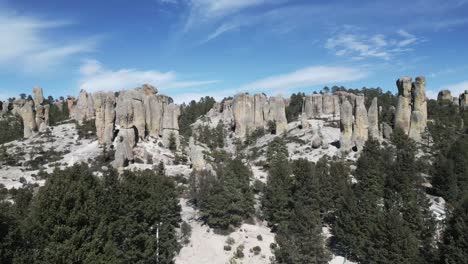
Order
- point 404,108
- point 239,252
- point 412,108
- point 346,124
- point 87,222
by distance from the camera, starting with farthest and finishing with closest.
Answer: point 412,108 → point 404,108 → point 346,124 → point 239,252 → point 87,222

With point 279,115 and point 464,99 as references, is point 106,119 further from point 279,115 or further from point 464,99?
point 464,99

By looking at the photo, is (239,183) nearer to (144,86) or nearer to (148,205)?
(148,205)

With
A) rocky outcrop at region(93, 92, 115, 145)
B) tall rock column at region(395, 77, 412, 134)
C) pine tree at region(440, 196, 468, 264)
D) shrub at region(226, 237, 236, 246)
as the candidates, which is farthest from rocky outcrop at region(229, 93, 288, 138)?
pine tree at region(440, 196, 468, 264)

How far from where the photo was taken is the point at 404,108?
76.1 meters

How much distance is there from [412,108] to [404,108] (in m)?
1.65

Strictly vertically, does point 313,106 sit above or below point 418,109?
above

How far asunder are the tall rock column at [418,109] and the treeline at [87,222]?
59.8 metres

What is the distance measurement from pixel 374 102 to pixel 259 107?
3292 centimetres

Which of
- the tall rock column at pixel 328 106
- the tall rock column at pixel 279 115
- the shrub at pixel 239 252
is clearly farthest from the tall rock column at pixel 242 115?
the shrub at pixel 239 252

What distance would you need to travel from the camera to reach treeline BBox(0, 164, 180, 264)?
19438mm

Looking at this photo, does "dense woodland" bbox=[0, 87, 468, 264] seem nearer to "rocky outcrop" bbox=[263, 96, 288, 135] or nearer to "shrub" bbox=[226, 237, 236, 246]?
"shrub" bbox=[226, 237, 236, 246]

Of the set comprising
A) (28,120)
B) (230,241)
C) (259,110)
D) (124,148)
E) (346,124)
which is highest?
(259,110)

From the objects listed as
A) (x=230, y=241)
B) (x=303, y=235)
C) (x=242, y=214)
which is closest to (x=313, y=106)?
(x=242, y=214)

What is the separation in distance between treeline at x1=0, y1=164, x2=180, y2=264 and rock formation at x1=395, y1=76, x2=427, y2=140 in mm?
59797
